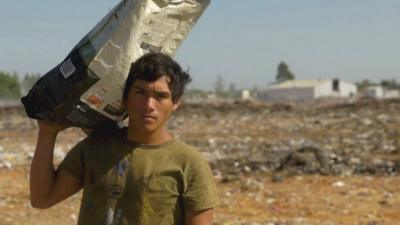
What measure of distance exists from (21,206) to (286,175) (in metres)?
4.06

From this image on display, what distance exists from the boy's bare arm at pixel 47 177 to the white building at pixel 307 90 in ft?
215

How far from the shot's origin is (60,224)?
643 centimetres

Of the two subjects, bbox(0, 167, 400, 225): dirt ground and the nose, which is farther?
bbox(0, 167, 400, 225): dirt ground

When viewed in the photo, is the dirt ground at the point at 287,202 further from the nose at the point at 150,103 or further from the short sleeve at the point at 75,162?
the nose at the point at 150,103

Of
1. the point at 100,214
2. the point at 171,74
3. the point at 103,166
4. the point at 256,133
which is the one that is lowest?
the point at 256,133

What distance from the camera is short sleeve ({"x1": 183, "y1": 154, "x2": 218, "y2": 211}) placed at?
→ 2.27 metres

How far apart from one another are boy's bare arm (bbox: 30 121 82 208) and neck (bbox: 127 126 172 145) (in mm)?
256

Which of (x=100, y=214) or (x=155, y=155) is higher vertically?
(x=155, y=155)

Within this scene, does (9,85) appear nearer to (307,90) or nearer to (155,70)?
(307,90)

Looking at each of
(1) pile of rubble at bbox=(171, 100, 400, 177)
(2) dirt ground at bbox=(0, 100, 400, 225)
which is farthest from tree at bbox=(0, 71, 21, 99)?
(2) dirt ground at bbox=(0, 100, 400, 225)

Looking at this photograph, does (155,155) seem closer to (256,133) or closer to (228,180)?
(228,180)

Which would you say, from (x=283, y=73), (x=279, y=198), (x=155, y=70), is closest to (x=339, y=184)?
(x=279, y=198)

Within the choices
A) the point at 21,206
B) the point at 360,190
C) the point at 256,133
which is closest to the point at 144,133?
the point at 21,206

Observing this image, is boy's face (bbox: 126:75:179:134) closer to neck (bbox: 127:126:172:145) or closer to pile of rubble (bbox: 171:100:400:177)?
neck (bbox: 127:126:172:145)
